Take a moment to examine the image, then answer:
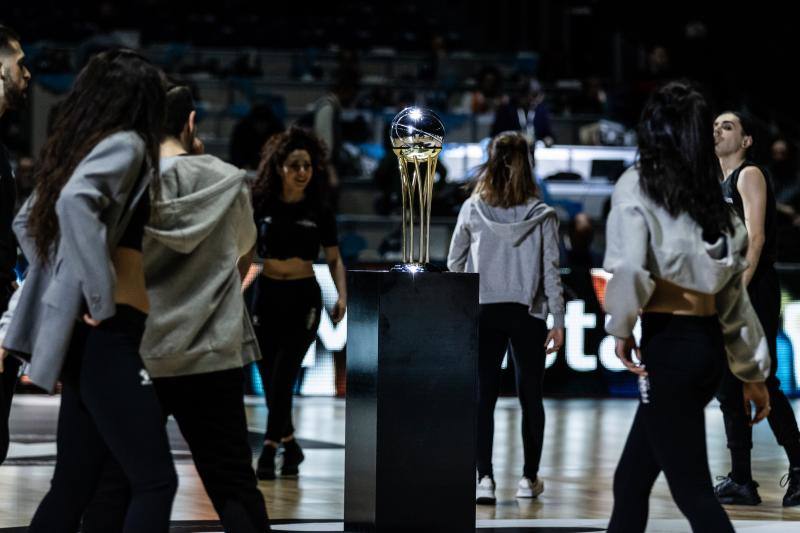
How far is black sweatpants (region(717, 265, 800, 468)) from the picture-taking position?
6.91 metres

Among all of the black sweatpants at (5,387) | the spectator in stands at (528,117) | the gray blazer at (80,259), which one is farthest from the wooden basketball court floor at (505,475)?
the spectator in stands at (528,117)

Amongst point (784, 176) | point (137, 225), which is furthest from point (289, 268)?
point (784, 176)

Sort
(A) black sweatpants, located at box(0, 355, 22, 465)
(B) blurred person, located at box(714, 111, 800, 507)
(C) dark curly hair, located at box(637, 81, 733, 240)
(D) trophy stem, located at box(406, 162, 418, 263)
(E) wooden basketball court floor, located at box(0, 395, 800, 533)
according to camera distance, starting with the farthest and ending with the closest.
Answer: (B) blurred person, located at box(714, 111, 800, 507), (E) wooden basketball court floor, located at box(0, 395, 800, 533), (D) trophy stem, located at box(406, 162, 418, 263), (A) black sweatpants, located at box(0, 355, 22, 465), (C) dark curly hair, located at box(637, 81, 733, 240)

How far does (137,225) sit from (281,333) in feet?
12.2

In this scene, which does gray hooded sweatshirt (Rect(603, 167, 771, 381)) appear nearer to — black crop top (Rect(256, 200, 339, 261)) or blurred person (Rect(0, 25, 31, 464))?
blurred person (Rect(0, 25, 31, 464))

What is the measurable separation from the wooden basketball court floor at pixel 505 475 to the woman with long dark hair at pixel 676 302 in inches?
54.1

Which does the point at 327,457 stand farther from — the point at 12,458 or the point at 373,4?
the point at 373,4

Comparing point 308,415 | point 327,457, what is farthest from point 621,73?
point 327,457

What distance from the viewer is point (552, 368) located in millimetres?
12352

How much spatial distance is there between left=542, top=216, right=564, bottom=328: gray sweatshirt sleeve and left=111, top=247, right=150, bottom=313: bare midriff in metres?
3.34

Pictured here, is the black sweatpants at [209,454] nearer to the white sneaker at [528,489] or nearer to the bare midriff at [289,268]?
the white sneaker at [528,489]

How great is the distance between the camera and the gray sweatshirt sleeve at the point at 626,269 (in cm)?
425

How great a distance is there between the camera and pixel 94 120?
4.16m

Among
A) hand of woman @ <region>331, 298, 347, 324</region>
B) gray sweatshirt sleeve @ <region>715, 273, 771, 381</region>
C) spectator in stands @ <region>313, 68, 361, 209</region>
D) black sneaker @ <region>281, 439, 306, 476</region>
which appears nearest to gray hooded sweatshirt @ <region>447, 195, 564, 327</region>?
hand of woman @ <region>331, 298, 347, 324</region>
